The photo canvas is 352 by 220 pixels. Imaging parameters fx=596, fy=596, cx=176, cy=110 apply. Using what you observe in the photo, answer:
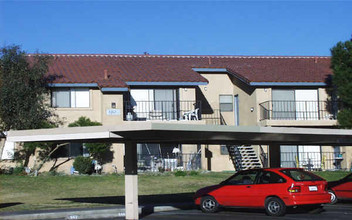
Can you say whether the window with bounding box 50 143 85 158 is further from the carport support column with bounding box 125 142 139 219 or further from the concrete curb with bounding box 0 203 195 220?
the carport support column with bounding box 125 142 139 219

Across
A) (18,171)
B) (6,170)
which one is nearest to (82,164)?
(18,171)

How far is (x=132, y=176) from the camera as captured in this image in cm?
1620

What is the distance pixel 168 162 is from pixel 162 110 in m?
3.32

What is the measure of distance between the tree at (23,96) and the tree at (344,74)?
15.7m

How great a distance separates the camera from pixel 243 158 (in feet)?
112

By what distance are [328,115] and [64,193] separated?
17.8 m

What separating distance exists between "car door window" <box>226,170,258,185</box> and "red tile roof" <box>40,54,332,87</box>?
15.2m

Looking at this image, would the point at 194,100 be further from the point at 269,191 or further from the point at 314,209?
the point at 269,191

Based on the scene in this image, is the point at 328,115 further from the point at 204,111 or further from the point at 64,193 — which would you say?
the point at 64,193

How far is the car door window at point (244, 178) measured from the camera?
17.5 m

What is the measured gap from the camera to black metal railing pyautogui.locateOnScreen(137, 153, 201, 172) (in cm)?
3231

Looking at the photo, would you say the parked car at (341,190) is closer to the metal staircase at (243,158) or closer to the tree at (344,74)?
the tree at (344,74)

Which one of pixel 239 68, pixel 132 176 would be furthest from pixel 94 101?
pixel 132 176

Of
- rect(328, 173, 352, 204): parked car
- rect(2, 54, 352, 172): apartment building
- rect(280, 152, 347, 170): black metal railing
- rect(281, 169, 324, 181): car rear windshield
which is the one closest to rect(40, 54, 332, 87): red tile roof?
rect(2, 54, 352, 172): apartment building
